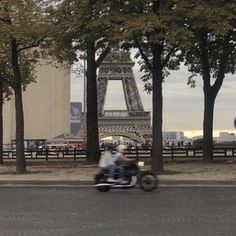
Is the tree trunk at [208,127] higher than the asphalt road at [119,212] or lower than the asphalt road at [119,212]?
higher

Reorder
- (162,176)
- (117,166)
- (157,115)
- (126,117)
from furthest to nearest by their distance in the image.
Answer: (126,117) < (157,115) < (162,176) < (117,166)

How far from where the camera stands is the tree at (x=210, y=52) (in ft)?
78.9

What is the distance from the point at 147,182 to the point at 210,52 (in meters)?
16.5

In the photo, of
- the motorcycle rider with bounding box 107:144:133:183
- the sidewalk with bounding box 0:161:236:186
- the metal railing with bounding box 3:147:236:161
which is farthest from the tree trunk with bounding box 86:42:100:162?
the motorcycle rider with bounding box 107:144:133:183

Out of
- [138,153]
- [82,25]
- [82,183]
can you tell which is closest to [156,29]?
[82,25]

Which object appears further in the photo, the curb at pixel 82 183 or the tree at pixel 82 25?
the tree at pixel 82 25

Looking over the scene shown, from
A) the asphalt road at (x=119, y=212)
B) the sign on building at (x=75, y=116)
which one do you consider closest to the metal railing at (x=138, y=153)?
the asphalt road at (x=119, y=212)

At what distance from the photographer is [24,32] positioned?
86.1 feet

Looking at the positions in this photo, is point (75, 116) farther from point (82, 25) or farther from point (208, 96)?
point (82, 25)

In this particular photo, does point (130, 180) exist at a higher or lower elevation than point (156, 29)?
lower

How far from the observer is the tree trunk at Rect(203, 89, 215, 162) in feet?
112

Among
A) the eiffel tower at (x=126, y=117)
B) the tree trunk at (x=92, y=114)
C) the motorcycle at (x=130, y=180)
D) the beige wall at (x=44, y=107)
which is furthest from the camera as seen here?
the beige wall at (x=44, y=107)

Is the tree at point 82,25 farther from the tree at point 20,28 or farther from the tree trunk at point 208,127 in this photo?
the tree trunk at point 208,127

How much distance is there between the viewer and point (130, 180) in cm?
1977
